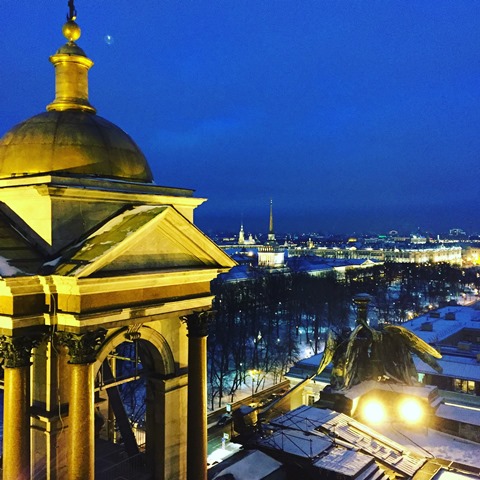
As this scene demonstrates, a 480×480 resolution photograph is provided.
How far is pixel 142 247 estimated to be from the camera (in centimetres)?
1346

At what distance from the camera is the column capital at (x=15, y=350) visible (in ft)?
38.9

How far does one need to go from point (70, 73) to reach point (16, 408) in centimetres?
966

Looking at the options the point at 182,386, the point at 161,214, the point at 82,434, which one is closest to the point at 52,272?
the point at 161,214

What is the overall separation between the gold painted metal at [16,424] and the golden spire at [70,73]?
7842mm

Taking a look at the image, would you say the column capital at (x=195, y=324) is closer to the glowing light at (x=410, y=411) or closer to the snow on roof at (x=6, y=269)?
the snow on roof at (x=6, y=269)

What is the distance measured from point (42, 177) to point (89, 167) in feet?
6.08

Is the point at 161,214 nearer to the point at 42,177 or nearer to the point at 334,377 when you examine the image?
the point at 42,177

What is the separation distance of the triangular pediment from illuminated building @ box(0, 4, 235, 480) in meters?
0.04

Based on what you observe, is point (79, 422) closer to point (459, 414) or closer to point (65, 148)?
point (65, 148)

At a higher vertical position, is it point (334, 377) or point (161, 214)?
point (161, 214)

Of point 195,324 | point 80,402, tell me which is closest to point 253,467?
point 195,324

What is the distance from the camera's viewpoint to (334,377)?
3528 centimetres

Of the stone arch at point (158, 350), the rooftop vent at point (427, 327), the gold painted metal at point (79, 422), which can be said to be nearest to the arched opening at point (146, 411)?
the stone arch at point (158, 350)

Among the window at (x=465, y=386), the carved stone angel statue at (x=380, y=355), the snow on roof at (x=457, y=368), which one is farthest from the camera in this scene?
the snow on roof at (x=457, y=368)
